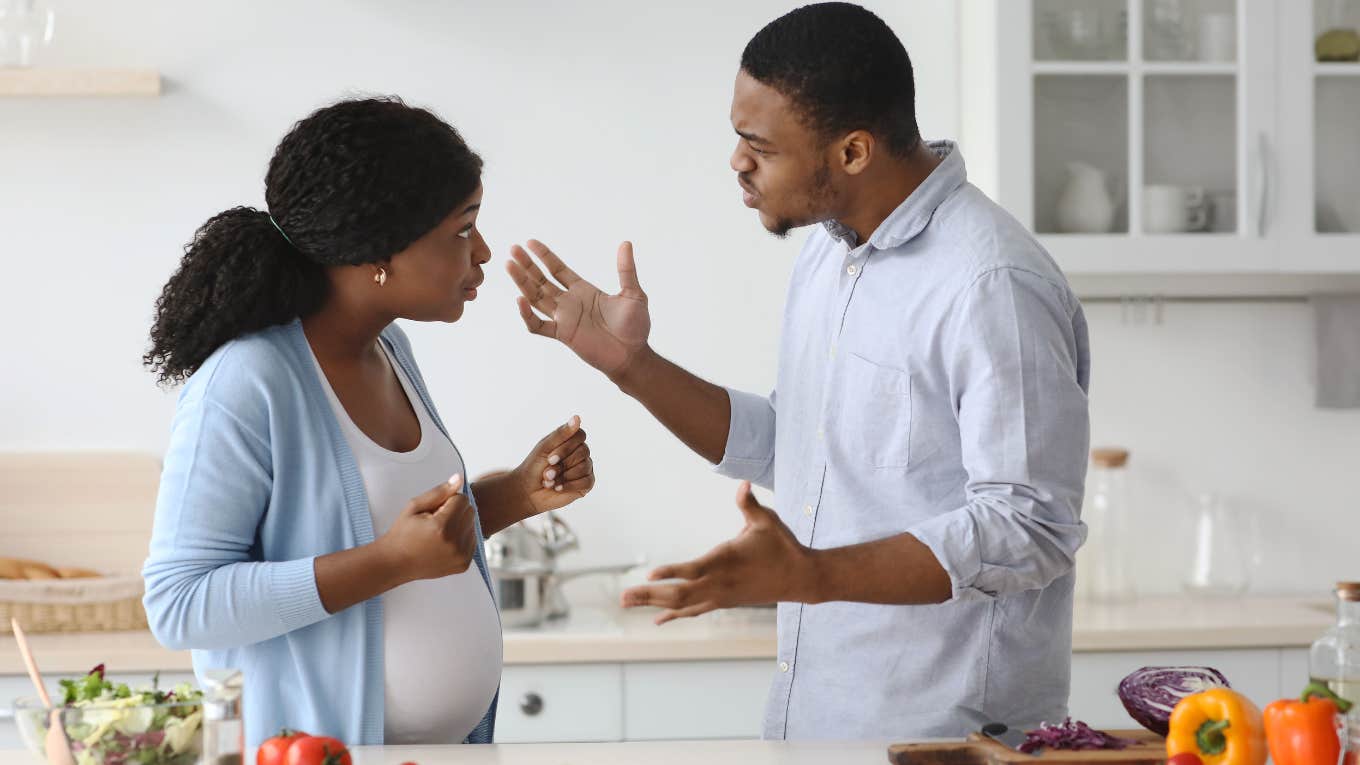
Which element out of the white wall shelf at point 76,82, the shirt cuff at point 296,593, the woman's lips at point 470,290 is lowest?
the shirt cuff at point 296,593

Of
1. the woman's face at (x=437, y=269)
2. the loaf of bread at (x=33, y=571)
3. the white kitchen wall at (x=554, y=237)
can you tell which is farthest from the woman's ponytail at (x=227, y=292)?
the white kitchen wall at (x=554, y=237)

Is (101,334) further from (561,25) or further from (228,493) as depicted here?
(228,493)

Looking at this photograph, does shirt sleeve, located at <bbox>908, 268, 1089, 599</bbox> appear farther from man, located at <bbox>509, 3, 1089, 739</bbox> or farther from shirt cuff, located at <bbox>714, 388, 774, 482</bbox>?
shirt cuff, located at <bbox>714, 388, 774, 482</bbox>

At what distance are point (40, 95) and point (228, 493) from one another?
1.66 m

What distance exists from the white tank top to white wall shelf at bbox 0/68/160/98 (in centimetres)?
146

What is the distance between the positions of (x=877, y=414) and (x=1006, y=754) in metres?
0.49

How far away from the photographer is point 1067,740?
1382 mm

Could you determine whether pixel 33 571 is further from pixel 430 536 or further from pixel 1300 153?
pixel 1300 153

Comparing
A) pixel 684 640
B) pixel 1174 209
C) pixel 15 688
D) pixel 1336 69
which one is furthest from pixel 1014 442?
pixel 15 688

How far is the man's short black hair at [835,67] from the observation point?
1.66 m

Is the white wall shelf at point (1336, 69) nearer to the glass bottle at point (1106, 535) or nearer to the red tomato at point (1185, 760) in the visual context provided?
the glass bottle at point (1106, 535)

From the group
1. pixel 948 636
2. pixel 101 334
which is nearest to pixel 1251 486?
pixel 948 636

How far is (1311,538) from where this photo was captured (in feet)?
10.2

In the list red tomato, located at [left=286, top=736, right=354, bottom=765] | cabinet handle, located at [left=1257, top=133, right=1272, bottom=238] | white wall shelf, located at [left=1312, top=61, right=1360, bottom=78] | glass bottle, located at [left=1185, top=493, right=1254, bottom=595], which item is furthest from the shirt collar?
glass bottle, located at [left=1185, top=493, right=1254, bottom=595]
